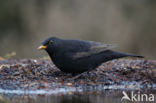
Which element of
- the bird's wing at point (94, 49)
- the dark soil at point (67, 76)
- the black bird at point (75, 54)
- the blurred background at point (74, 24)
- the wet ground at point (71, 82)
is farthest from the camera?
the blurred background at point (74, 24)

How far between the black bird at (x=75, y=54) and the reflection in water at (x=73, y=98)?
954 millimetres

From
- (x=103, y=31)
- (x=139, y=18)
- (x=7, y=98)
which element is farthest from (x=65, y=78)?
(x=139, y=18)

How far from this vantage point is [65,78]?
7.27m

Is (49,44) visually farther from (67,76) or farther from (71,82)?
(71,82)

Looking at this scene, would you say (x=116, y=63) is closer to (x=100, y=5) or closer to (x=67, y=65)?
(x=67, y=65)

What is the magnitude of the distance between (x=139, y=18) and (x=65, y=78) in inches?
299

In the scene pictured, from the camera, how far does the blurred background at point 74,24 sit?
13641mm

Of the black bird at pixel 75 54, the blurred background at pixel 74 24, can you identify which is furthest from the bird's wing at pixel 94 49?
the blurred background at pixel 74 24

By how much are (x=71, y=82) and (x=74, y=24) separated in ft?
22.6

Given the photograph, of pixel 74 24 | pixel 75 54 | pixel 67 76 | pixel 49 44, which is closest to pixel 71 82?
pixel 67 76

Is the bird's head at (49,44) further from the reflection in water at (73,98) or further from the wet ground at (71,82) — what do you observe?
the reflection in water at (73,98)

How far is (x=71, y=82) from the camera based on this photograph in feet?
23.0

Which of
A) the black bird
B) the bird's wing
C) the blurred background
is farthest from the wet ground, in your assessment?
the blurred background

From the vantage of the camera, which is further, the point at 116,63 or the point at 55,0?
the point at 55,0
